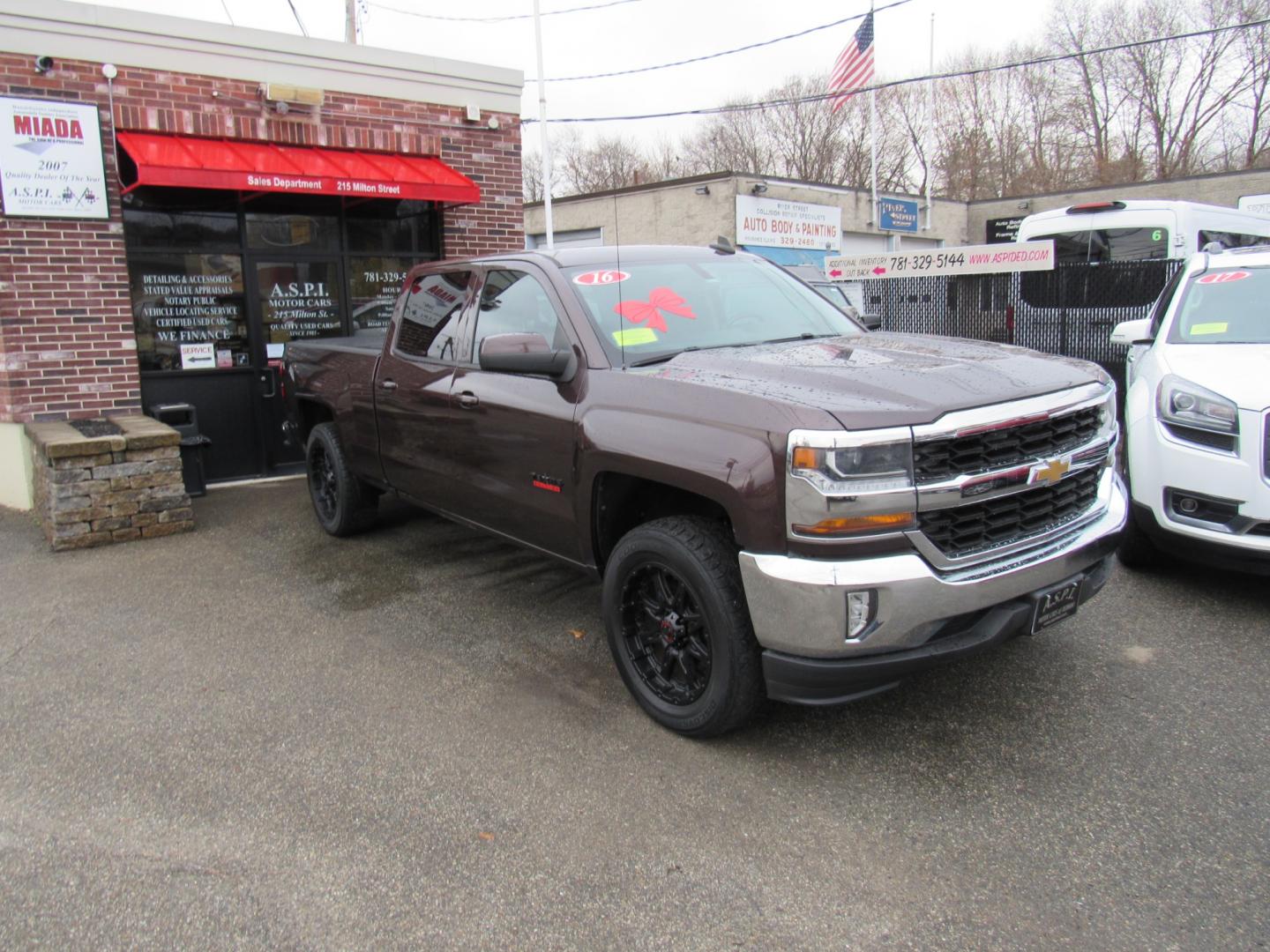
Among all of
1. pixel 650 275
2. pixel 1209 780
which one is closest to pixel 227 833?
pixel 650 275

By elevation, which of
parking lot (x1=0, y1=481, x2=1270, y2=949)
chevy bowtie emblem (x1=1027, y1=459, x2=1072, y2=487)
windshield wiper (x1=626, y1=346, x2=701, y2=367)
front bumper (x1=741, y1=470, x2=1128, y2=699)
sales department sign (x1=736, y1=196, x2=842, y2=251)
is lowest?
parking lot (x1=0, y1=481, x2=1270, y2=949)

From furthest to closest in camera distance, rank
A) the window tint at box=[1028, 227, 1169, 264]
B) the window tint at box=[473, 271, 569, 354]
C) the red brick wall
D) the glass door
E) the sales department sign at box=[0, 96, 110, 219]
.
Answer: the window tint at box=[1028, 227, 1169, 264] < the glass door < the red brick wall < the sales department sign at box=[0, 96, 110, 219] < the window tint at box=[473, 271, 569, 354]

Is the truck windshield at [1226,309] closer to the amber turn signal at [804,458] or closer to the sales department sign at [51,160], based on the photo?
the amber turn signal at [804,458]

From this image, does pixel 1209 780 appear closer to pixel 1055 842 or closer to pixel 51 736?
pixel 1055 842

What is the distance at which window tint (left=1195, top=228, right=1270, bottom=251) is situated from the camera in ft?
39.0

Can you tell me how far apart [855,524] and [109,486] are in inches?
227

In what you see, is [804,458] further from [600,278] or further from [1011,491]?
[600,278]

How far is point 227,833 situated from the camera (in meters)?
2.98

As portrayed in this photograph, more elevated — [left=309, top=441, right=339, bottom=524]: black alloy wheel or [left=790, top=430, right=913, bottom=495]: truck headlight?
[left=790, top=430, right=913, bottom=495]: truck headlight

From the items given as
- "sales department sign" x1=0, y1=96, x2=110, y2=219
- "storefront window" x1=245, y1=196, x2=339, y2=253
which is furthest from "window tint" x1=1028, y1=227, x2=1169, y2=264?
"sales department sign" x1=0, y1=96, x2=110, y2=219

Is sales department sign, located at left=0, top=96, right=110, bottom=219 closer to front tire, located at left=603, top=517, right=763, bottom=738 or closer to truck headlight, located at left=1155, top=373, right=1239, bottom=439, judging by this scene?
front tire, located at left=603, top=517, right=763, bottom=738

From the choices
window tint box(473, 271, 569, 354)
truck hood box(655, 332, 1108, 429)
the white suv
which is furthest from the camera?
the white suv

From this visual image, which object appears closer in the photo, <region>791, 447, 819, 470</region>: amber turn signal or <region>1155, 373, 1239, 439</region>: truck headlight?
<region>791, 447, 819, 470</region>: amber turn signal

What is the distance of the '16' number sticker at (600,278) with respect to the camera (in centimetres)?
423
